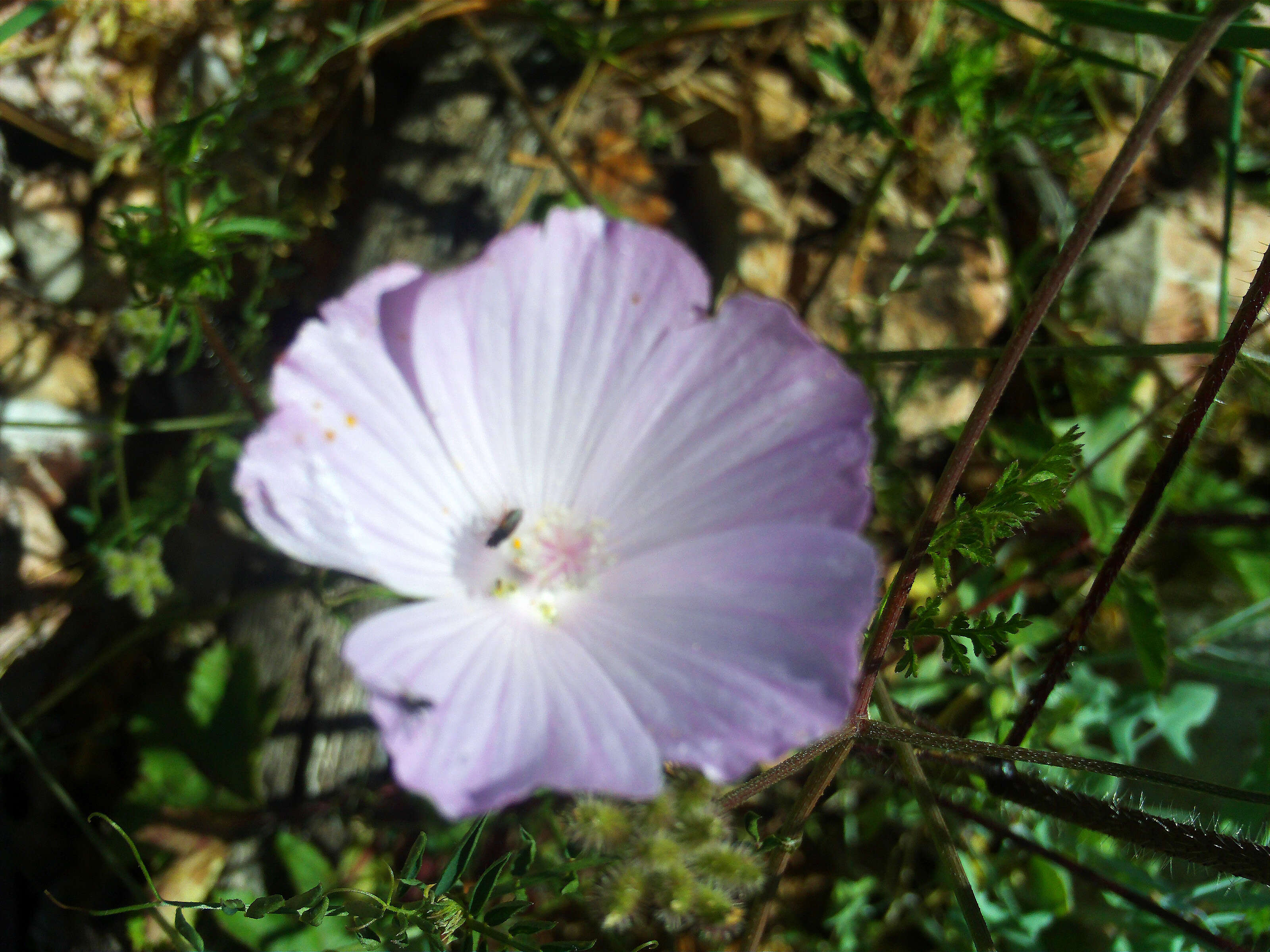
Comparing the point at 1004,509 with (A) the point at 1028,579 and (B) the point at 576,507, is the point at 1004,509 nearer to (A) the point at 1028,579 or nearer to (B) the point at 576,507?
(B) the point at 576,507

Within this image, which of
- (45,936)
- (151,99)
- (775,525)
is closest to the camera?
(775,525)

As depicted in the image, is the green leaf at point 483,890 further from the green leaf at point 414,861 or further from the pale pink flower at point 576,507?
the pale pink flower at point 576,507

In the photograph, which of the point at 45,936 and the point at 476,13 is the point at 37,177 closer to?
the point at 476,13

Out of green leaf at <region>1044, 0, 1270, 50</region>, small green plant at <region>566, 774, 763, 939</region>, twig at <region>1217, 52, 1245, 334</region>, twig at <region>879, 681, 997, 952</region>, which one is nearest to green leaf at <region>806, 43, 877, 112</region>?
green leaf at <region>1044, 0, 1270, 50</region>

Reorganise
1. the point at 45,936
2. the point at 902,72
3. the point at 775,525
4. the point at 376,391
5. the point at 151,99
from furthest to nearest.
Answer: the point at 902,72
the point at 151,99
the point at 45,936
the point at 376,391
the point at 775,525

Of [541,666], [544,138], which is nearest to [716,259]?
[544,138]

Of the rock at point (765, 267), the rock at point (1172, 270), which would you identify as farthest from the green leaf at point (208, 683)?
the rock at point (1172, 270)

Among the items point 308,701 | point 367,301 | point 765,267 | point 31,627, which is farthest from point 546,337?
point 31,627
